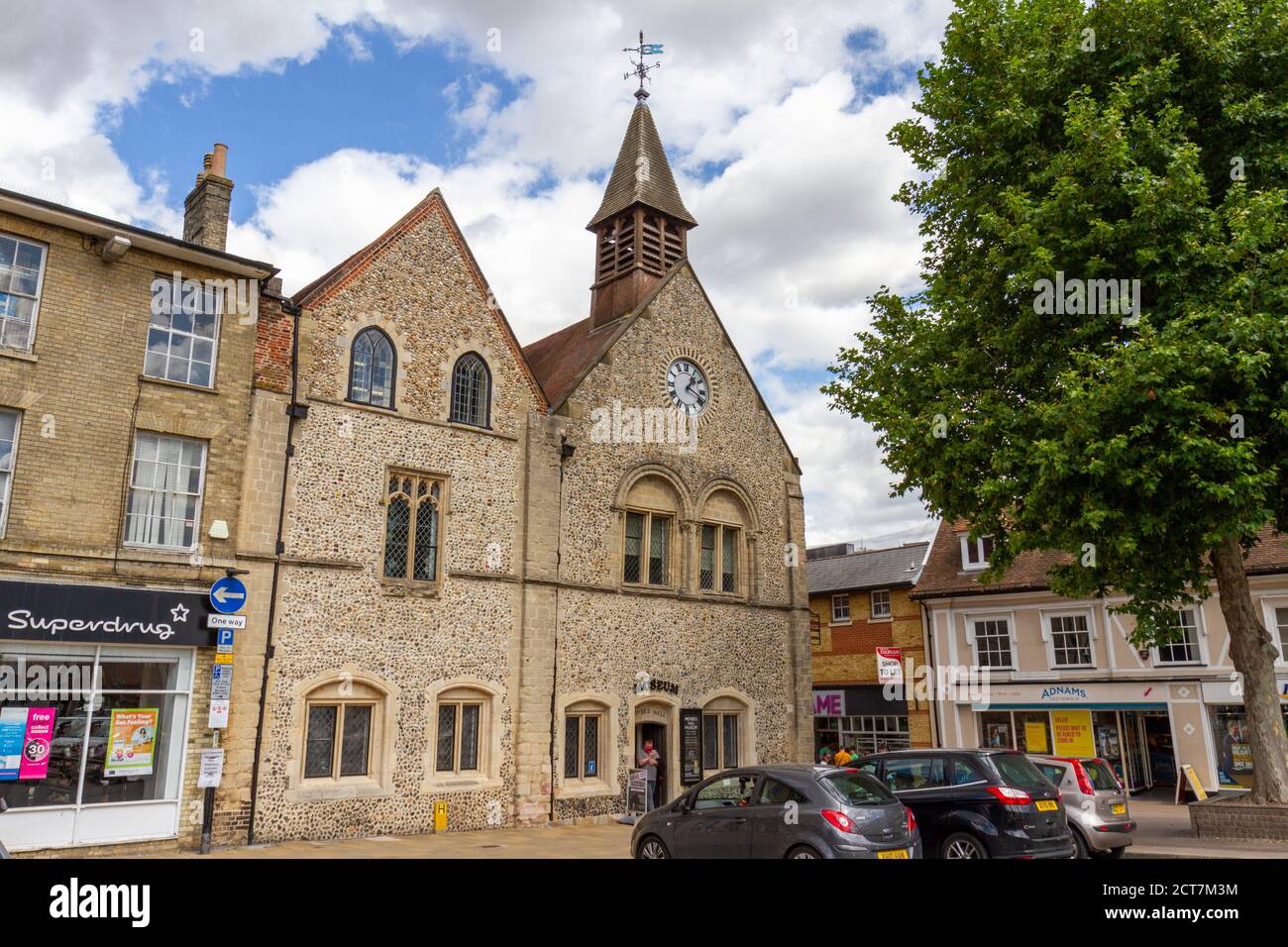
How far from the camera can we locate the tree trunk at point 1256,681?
14.4 metres

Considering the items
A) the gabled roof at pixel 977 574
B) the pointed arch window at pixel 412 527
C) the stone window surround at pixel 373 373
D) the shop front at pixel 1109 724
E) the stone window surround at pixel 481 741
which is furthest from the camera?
the shop front at pixel 1109 724

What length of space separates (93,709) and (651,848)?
920 cm

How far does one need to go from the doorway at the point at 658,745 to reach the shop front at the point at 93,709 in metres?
10.5

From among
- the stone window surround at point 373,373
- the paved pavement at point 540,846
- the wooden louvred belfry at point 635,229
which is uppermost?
the wooden louvred belfry at point 635,229

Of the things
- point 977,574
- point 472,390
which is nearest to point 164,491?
point 472,390

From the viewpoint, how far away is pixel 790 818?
34.6 feet

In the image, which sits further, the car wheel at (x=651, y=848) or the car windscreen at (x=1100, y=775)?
the car windscreen at (x=1100, y=775)

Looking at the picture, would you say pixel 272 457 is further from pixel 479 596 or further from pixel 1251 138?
pixel 1251 138

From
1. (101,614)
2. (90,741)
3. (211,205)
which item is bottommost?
(90,741)

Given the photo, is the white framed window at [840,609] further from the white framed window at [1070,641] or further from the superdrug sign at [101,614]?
the superdrug sign at [101,614]

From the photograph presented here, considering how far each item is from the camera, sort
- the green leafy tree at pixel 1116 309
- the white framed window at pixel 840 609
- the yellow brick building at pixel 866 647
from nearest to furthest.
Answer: the green leafy tree at pixel 1116 309
the yellow brick building at pixel 866 647
the white framed window at pixel 840 609

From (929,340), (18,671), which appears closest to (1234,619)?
(929,340)

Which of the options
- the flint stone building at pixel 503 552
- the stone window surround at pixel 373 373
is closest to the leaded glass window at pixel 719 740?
the flint stone building at pixel 503 552

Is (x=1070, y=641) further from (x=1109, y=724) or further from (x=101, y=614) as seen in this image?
(x=101, y=614)
